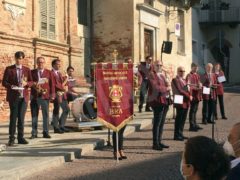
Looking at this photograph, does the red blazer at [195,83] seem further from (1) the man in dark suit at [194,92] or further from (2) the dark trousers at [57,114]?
(2) the dark trousers at [57,114]

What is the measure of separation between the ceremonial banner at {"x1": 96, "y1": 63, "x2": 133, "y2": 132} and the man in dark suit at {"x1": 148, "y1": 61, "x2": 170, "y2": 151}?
99cm

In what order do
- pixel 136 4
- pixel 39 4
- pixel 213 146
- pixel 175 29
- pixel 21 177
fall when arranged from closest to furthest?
1. pixel 213 146
2. pixel 21 177
3. pixel 39 4
4. pixel 136 4
5. pixel 175 29

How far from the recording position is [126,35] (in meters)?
24.6

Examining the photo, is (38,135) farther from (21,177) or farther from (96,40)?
(96,40)

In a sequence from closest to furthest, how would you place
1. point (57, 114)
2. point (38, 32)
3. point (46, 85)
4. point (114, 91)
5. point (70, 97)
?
point (114, 91) → point (46, 85) → point (57, 114) → point (70, 97) → point (38, 32)

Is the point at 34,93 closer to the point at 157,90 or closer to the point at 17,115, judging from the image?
the point at 17,115

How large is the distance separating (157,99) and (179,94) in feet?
5.29

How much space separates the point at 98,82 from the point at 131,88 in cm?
64

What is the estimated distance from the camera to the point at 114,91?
10.6m

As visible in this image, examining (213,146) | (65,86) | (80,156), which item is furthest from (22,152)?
(213,146)

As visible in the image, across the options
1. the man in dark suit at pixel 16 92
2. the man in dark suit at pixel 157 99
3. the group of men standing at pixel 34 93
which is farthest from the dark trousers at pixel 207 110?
the man in dark suit at pixel 16 92

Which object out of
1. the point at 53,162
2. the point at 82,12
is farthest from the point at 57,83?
the point at 82,12

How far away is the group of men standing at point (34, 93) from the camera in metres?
11.6

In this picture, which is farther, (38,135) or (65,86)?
(65,86)
